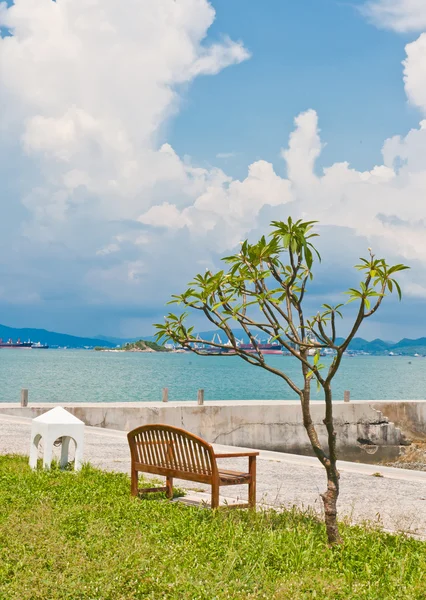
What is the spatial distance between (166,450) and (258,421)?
16.8 metres

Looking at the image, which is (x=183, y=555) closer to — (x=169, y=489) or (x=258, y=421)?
(x=169, y=489)

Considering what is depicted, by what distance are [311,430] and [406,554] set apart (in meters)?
1.25

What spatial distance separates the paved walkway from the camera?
8.40 m

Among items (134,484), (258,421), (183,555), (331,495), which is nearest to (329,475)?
(331,495)

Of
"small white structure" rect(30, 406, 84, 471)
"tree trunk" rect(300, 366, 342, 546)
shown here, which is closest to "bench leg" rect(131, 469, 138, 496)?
"small white structure" rect(30, 406, 84, 471)

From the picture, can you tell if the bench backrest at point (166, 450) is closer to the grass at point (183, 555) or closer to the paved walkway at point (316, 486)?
the grass at point (183, 555)

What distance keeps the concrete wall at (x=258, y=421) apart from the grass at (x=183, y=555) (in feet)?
49.0

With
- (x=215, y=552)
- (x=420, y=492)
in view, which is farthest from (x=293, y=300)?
(x=420, y=492)

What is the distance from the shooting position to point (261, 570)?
17.9 ft

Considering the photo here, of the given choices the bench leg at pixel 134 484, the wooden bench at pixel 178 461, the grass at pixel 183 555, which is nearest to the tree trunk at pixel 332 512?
the grass at pixel 183 555

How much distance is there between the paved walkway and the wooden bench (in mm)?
512

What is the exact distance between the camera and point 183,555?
5832mm

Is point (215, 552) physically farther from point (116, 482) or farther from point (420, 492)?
point (420, 492)

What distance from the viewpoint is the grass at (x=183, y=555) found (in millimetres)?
5070
